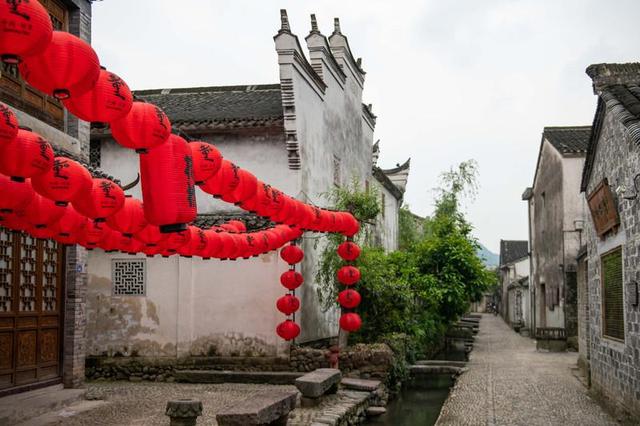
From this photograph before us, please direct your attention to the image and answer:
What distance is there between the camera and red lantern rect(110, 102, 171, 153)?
5.99 metres

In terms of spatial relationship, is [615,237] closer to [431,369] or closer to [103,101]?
[431,369]

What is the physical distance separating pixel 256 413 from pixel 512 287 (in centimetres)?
3848

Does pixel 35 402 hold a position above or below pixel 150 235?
below

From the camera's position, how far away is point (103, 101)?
5.45m

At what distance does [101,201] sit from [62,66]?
9.22 ft

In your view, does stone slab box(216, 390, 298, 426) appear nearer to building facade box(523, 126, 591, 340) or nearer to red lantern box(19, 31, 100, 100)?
red lantern box(19, 31, 100, 100)

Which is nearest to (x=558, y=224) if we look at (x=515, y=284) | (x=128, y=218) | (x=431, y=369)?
(x=431, y=369)

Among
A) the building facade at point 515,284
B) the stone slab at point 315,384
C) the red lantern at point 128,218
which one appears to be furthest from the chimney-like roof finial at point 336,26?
the building facade at point 515,284

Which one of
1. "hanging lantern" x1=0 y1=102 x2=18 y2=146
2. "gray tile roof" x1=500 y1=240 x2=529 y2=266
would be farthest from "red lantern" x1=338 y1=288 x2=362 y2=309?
"gray tile roof" x1=500 y1=240 x2=529 y2=266

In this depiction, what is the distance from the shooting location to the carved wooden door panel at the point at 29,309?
1068 centimetres

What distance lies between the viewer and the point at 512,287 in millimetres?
45562

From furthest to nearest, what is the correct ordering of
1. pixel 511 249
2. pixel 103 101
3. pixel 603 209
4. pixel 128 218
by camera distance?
1. pixel 511 249
2. pixel 603 209
3. pixel 128 218
4. pixel 103 101

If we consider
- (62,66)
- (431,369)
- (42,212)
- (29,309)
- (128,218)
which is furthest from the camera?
(431,369)

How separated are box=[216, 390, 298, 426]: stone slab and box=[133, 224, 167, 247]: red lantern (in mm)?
2497
